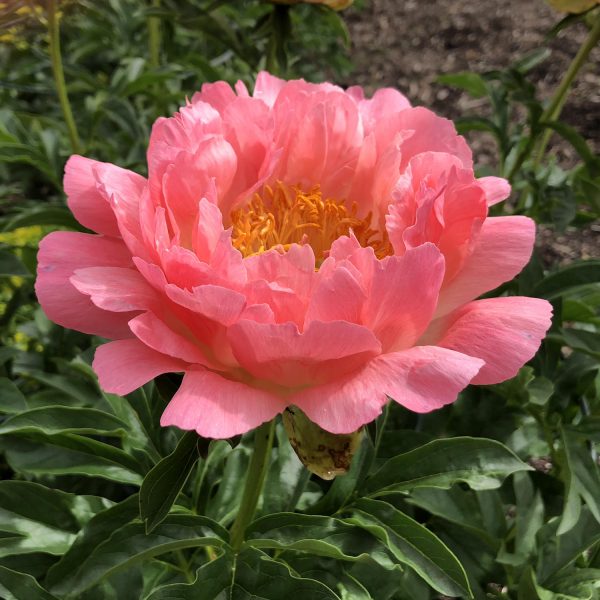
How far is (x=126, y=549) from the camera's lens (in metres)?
0.78

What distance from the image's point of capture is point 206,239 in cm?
64

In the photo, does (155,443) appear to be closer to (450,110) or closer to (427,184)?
(427,184)

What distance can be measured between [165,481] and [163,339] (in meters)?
0.17

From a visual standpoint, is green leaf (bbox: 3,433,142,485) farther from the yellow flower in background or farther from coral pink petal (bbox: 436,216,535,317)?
the yellow flower in background

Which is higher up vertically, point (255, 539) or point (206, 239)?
point (206, 239)

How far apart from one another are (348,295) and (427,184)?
16 cm

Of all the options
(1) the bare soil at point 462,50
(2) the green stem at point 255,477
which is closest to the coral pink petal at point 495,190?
(2) the green stem at point 255,477

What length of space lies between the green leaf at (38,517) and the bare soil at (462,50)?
2485 millimetres

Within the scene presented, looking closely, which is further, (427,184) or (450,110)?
(450,110)

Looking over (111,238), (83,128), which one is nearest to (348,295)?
(111,238)

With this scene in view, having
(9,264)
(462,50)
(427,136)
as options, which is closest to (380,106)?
(427,136)

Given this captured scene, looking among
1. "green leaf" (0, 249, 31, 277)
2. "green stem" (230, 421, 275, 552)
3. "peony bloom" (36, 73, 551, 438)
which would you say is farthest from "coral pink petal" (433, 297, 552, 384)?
"green leaf" (0, 249, 31, 277)

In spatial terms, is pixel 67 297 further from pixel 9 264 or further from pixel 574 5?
pixel 574 5

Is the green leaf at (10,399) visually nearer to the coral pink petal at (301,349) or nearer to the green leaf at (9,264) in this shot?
the green leaf at (9,264)
